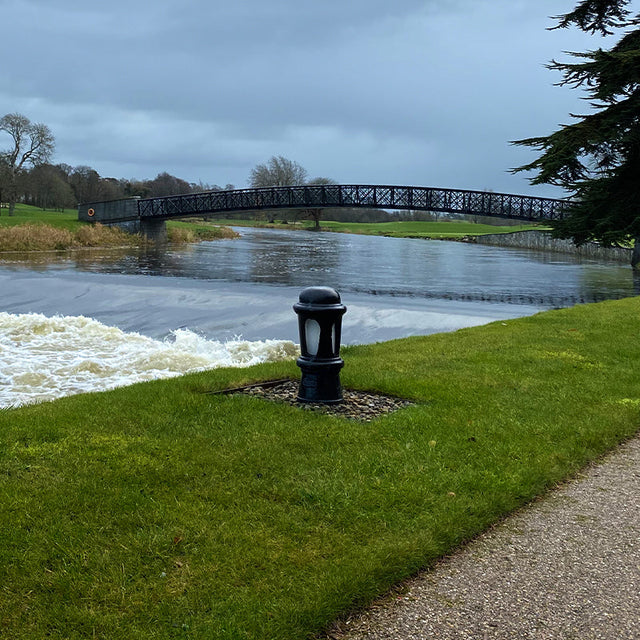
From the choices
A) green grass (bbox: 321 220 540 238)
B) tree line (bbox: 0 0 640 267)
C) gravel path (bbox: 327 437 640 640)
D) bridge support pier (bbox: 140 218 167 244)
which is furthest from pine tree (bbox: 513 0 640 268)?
green grass (bbox: 321 220 540 238)

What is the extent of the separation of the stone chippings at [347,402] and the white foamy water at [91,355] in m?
3.50

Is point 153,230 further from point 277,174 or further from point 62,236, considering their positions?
point 277,174

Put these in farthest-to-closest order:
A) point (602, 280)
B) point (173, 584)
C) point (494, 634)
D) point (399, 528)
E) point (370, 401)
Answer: point (602, 280) < point (370, 401) < point (399, 528) < point (173, 584) < point (494, 634)

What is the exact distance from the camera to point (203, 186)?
140m

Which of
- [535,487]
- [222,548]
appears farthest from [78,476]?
[535,487]

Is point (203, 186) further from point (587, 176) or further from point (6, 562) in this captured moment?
point (6, 562)

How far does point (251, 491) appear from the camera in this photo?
13.9ft

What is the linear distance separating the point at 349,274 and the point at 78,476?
26233mm

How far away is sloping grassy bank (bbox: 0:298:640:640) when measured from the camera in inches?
120

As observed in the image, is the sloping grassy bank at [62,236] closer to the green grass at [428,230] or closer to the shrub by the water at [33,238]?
the shrub by the water at [33,238]

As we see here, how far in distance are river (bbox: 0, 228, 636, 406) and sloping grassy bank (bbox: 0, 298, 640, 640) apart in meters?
4.19

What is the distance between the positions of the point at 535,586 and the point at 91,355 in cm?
992

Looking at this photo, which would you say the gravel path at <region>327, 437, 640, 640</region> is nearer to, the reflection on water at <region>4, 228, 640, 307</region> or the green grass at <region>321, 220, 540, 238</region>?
the reflection on water at <region>4, 228, 640, 307</region>

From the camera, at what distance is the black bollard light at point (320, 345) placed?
6.33m
